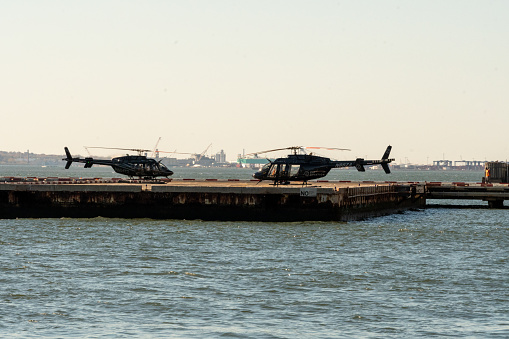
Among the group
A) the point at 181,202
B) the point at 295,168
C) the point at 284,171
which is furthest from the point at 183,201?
the point at 295,168

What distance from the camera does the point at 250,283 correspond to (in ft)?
95.5

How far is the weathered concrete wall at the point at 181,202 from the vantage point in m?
52.7

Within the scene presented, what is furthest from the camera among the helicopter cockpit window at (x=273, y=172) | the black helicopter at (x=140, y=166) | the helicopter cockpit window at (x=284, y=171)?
the black helicopter at (x=140, y=166)

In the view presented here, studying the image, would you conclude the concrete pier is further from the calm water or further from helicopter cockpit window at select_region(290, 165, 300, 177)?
helicopter cockpit window at select_region(290, 165, 300, 177)

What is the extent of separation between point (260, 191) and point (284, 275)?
70.8 feet

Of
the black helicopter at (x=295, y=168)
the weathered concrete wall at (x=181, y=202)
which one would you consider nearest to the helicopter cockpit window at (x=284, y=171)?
the black helicopter at (x=295, y=168)

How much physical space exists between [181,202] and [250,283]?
84.7 feet

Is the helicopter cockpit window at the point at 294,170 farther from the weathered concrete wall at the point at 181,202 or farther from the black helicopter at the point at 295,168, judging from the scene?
the weathered concrete wall at the point at 181,202

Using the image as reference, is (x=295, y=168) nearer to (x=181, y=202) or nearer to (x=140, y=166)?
(x=181, y=202)

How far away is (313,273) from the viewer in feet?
104

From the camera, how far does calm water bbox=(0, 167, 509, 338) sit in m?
22.3

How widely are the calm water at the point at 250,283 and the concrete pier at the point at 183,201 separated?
2.96 metres

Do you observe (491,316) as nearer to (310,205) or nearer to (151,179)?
(310,205)

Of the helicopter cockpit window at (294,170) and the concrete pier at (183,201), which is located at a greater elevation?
the helicopter cockpit window at (294,170)
